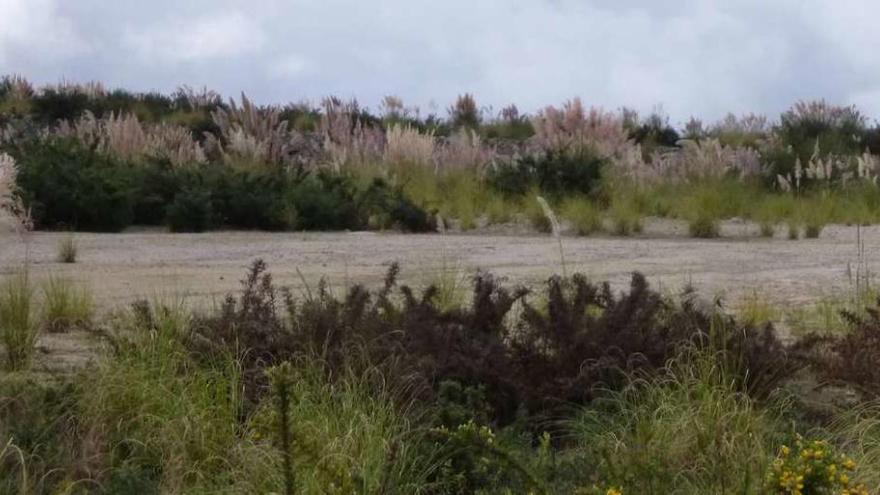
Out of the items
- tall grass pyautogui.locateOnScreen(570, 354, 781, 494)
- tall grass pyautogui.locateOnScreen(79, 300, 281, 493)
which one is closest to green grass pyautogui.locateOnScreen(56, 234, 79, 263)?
tall grass pyautogui.locateOnScreen(79, 300, 281, 493)

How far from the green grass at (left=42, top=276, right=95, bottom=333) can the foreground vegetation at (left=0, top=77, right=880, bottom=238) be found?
3.29 m

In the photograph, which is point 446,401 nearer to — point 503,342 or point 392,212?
point 503,342

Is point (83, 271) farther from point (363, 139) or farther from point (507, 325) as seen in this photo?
point (363, 139)

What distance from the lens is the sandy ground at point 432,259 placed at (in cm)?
789

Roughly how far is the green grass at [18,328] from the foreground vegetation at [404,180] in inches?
156

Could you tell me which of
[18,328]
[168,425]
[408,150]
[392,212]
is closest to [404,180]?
[408,150]

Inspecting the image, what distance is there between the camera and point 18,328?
5.36m

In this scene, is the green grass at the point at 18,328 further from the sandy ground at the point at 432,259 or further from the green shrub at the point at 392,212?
the green shrub at the point at 392,212

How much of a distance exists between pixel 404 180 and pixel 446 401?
473 inches

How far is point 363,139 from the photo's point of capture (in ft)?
61.0

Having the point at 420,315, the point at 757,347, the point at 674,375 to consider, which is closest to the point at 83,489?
the point at 420,315

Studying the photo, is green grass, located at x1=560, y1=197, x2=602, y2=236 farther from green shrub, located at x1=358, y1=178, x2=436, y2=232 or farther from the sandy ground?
green shrub, located at x1=358, y1=178, x2=436, y2=232

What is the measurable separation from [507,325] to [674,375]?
1097 millimetres

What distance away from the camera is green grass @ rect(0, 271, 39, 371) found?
520 centimetres
